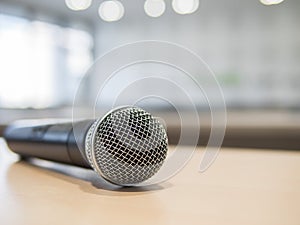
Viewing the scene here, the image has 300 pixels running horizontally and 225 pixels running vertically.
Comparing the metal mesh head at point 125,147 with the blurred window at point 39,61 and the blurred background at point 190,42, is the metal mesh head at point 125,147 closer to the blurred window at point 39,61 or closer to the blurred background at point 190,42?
the blurred window at point 39,61

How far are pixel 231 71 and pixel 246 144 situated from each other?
6511 mm

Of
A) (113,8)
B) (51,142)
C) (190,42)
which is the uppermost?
(113,8)

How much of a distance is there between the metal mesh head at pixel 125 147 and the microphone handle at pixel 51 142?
62mm

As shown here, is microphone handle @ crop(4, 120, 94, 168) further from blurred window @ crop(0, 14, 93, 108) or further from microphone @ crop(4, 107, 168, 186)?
blurred window @ crop(0, 14, 93, 108)

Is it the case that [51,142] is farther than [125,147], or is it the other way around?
[51,142]

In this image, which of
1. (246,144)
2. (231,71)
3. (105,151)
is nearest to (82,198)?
(105,151)

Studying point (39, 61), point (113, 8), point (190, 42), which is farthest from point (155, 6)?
point (190, 42)

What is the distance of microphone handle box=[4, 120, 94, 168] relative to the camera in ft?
1.97

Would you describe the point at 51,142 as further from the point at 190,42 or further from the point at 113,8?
the point at 190,42

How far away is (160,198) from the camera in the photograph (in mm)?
481

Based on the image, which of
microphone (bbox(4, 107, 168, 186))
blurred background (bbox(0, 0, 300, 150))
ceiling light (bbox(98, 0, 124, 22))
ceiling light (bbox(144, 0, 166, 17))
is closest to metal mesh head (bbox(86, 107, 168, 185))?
microphone (bbox(4, 107, 168, 186))

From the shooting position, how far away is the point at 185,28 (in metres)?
7.64

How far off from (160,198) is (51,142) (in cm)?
29

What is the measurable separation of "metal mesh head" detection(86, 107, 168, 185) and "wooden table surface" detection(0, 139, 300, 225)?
3 centimetres
